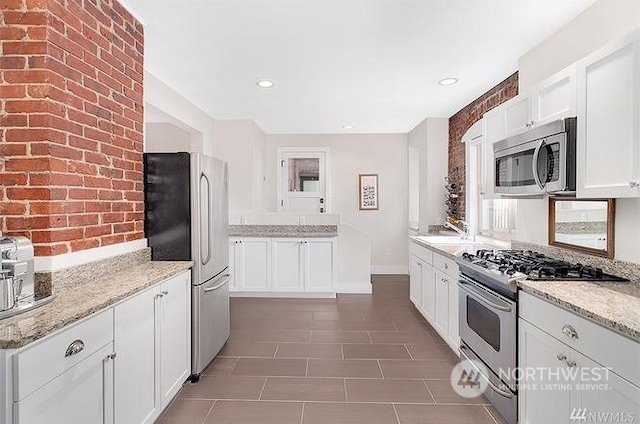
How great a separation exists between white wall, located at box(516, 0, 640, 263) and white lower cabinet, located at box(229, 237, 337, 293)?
2541 millimetres

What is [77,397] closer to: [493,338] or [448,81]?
[493,338]

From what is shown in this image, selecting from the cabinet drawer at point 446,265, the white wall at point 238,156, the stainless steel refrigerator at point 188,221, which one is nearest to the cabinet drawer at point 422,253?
the cabinet drawer at point 446,265

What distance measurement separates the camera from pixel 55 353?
4.25 feet

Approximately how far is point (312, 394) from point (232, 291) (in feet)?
9.34

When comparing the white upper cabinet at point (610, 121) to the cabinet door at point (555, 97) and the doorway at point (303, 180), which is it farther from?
the doorway at point (303, 180)

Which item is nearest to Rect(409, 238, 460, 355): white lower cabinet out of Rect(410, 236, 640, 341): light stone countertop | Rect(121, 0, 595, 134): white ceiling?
Rect(410, 236, 640, 341): light stone countertop

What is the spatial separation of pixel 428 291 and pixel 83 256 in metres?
3.01

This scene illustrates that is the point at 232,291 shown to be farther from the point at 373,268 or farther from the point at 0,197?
the point at 0,197

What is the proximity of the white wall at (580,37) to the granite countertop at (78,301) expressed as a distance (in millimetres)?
2986

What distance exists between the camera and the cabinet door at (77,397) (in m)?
1.20

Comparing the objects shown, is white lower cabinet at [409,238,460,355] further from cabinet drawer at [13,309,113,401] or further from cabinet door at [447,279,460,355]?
cabinet drawer at [13,309,113,401]

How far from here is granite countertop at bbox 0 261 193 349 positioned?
3.95 feet

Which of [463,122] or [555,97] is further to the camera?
[463,122]

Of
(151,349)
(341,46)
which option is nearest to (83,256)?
(151,349)
